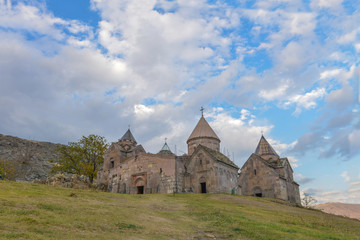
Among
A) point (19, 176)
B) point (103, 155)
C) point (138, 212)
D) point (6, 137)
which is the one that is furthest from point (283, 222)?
point (6, 137)

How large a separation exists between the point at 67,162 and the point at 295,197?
118 feet

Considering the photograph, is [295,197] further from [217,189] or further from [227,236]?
[227,236]

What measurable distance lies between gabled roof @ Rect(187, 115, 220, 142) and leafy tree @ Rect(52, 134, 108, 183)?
1487 cm

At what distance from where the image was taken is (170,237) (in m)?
9.81

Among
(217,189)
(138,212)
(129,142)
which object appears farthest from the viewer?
(129,142)

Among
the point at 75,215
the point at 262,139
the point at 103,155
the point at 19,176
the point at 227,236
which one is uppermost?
the point at 262,139

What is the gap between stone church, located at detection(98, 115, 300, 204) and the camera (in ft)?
106

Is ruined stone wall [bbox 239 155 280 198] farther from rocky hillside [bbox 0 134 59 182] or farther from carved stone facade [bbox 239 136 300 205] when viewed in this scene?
rocky hillside [bbox 0 134 59 182]

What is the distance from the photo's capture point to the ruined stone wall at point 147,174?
1262 inches

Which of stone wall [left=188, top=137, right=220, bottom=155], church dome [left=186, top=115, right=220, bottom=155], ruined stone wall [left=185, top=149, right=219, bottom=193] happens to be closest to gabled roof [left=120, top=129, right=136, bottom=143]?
church dome [left=186, top=115, right=220, bottom=155]

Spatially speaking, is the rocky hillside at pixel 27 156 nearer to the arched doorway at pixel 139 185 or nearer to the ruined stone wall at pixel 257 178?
the arched doorway at pixel 139 185

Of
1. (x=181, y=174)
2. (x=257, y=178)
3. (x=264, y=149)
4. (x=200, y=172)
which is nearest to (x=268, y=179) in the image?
(x=257, y=178)

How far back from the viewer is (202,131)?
42625mm

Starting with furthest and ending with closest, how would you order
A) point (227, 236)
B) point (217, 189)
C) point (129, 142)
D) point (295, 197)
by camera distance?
1. point (129, 142)
2. point (295, 197)
3. point (217, 189)
4. point (227, 236)
